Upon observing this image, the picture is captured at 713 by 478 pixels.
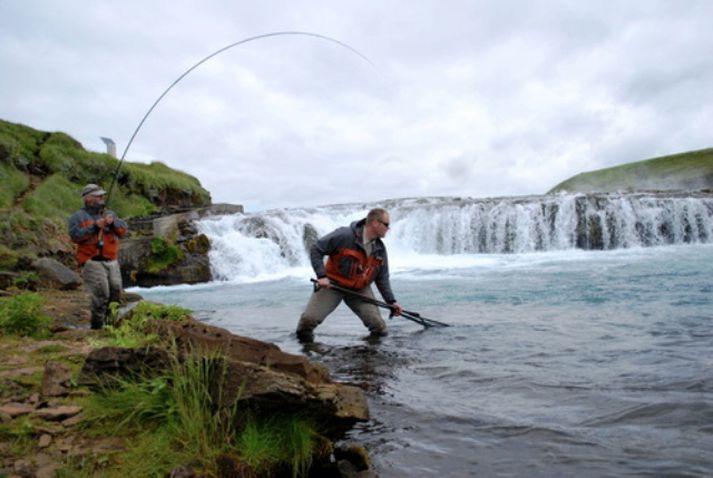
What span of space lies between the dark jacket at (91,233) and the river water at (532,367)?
231cm

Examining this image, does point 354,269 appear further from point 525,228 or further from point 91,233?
point 525,228

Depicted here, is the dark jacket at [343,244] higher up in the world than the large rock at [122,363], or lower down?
higher up

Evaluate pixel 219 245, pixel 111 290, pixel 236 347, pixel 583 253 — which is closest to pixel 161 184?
pixel 219 245

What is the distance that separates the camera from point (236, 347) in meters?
3.49

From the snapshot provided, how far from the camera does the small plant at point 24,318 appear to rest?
18.2ft

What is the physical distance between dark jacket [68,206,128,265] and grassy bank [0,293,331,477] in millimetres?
3410

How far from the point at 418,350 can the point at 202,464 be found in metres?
3.98

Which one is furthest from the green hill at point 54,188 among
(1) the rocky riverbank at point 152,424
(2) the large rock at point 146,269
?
(1) the rocky riverbank at point 152,424

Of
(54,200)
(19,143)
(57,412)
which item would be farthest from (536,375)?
(19,143)

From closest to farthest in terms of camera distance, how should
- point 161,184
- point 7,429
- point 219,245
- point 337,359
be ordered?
point 7,429 → point 337,359 → point 219,245 → point 161,184

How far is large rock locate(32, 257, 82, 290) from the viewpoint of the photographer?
12.2 metres

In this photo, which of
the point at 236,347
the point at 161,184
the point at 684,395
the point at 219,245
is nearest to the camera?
the point at 236,347

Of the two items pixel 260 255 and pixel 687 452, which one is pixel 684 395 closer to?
pixel 687 452

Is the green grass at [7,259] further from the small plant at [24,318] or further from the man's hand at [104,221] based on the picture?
the small plant at [24,318]
